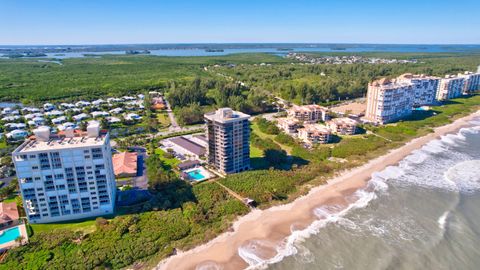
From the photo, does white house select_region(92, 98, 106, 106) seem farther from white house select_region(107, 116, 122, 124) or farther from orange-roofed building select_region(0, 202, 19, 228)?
orange-roofed building select_region(0, 202, 19, 228)

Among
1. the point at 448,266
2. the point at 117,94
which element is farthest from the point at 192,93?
the point at 448,266

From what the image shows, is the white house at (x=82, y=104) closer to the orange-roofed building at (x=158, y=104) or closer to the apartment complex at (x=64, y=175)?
the orange-roofed building at (x=158, y=104)

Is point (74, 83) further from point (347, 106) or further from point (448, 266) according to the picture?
point (448, 266)

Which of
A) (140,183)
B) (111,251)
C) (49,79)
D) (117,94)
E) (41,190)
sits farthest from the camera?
(49,79)

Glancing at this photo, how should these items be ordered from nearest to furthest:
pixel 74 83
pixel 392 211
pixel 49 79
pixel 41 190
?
pixel 41 190 → pixel 392 211 → pixel 74 83 → pixel 49 79

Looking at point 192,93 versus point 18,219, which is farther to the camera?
point 192,93

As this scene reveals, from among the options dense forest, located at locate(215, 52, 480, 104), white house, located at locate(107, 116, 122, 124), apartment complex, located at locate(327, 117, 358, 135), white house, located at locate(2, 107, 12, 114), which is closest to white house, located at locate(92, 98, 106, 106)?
white house, located at locate(107, 116, 122, 124)
